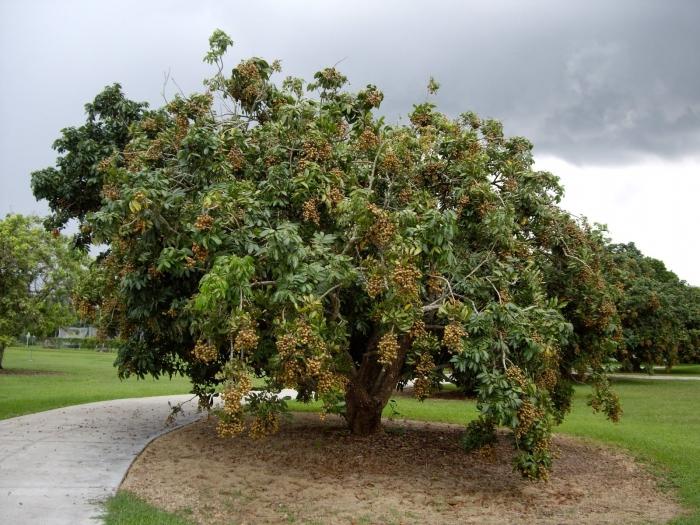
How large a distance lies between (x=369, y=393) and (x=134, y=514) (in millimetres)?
4424

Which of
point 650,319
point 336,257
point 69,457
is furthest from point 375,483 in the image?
point 650,319

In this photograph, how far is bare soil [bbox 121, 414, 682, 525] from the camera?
6.96 meters

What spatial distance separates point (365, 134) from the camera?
7.59 meters

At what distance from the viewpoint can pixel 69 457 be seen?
9023 millimetres

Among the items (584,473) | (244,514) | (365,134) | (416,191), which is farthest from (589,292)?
(244,514)

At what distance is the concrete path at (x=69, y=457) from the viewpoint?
21.6ft

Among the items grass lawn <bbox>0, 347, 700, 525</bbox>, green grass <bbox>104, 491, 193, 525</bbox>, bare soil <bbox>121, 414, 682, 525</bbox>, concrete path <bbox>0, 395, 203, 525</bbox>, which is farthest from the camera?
grass lawn <bbox>0, 347, 700, 525</bbox>

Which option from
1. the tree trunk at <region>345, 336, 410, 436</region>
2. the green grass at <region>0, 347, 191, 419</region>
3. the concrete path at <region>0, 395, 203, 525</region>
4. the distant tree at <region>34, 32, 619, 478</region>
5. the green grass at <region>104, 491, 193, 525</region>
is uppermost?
the distant tree at <region>34, 32, 619, 478</region>

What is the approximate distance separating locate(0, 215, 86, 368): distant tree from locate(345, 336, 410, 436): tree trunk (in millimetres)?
16031

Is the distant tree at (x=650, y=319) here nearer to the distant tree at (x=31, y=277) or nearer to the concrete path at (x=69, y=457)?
the concrete path at (x=69, y=457)

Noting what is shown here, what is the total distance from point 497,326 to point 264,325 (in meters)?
2.53

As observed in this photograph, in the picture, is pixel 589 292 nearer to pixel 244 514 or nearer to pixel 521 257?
pixel 521 257

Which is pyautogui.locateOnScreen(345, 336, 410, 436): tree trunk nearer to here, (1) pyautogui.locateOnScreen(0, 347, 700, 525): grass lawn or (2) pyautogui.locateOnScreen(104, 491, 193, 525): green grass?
(1) pyautogui.locateOnScreen(0, 347, 700, 525): grass lawn

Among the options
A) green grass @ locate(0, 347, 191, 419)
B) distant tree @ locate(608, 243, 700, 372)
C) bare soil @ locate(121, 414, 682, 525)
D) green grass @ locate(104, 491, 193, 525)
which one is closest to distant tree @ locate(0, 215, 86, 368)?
green grass @ locate(0, 347, 191, 419)
